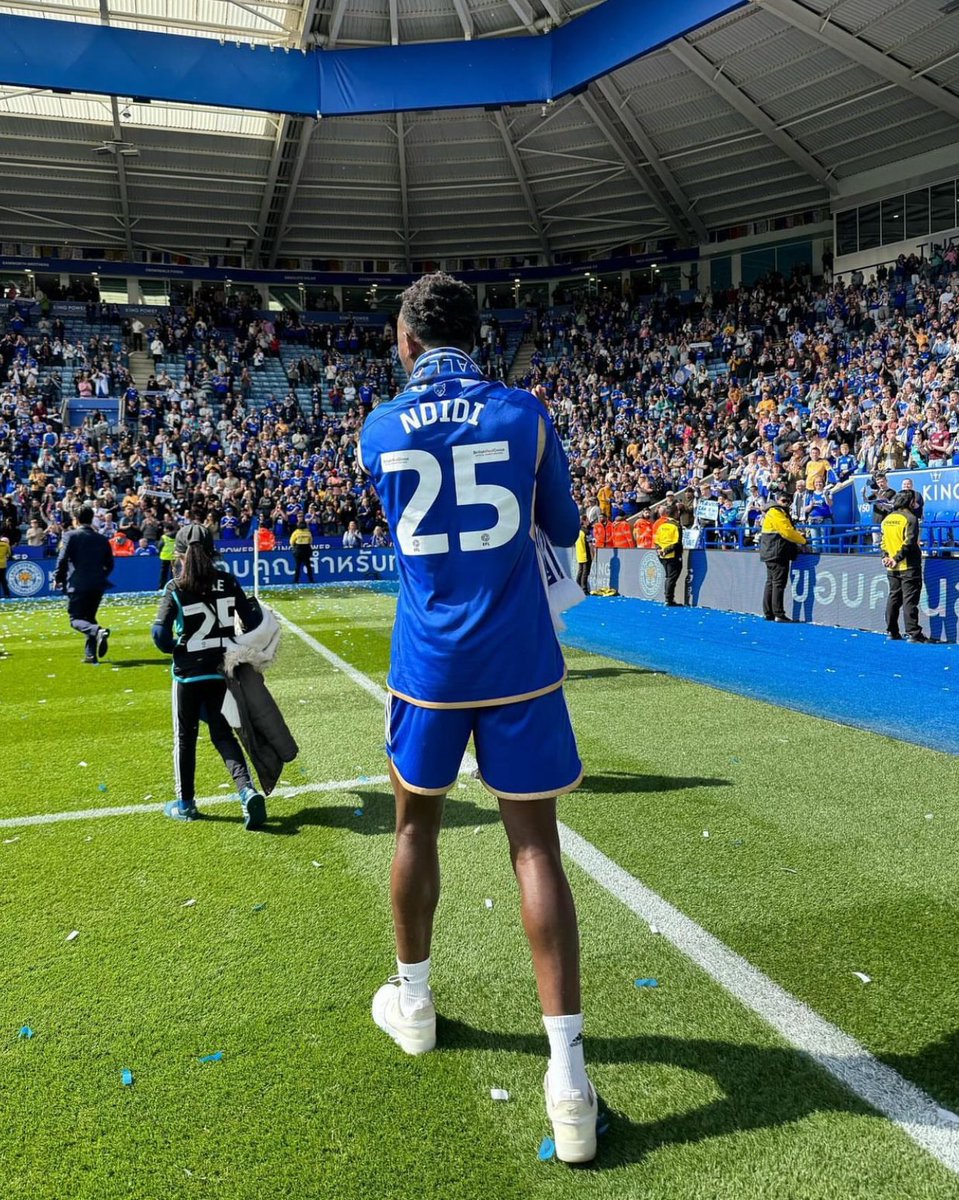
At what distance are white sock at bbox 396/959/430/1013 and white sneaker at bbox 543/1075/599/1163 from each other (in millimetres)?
616

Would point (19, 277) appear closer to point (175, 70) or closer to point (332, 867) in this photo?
point (175, 70)

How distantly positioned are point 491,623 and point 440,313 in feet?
3.20

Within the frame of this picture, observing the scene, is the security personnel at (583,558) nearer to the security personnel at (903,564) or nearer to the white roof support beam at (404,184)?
the security personnel at (903,564)

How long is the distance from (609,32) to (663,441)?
11.2 meters

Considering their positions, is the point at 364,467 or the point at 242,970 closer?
the point at 364,467

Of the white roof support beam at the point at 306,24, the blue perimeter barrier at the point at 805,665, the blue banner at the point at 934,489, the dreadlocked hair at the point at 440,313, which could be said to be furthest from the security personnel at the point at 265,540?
the dreadlocked hair at the point at 440,313

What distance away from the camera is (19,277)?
131ft

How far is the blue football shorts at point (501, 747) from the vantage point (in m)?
2.50

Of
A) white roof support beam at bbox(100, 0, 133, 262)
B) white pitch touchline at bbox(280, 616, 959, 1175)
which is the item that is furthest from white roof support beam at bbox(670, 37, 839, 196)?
white pitch touchline at bbox(280, 616, 959, 1175)

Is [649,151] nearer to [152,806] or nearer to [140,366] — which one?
[140,366]

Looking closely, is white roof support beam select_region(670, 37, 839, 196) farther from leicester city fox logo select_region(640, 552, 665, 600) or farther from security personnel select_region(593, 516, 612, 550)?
leicester city fox logo select_region(640, 552, 665, 600)

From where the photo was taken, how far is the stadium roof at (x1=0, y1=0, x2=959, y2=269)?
87.1 feet

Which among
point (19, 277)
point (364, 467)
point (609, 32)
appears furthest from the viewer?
point (19, 277)

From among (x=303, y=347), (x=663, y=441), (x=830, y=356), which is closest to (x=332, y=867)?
(x=663, y=441)
